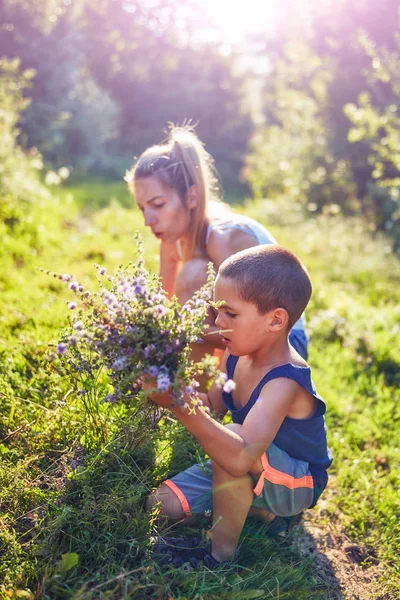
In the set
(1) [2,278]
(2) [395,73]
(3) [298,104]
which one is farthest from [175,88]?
(1) [2,278]

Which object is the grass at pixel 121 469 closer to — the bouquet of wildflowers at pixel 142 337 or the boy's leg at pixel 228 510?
the boy's leg at pixel 228 510

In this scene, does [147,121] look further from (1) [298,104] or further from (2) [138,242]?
(2) [138,242]

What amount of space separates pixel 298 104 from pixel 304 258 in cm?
565

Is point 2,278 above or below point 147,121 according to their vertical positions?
below

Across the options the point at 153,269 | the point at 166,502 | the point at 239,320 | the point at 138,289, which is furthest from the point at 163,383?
the point at 153,269

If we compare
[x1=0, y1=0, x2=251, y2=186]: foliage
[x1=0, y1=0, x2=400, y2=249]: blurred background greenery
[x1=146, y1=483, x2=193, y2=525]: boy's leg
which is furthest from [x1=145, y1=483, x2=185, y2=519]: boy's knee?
[x1=0, y1=0, x2=251, y2=186]: foliage

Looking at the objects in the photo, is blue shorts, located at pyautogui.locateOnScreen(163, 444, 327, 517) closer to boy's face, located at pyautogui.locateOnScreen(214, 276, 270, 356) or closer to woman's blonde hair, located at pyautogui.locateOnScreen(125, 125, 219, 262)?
boy's face, located at pyautogui.locateOnScreen(214, 276, 270, 356)

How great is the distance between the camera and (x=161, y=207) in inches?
141

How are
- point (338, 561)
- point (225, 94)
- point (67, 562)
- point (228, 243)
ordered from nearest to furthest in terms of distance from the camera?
point (67, 562), point (338, 561), point (228, 243), point (225, 94)

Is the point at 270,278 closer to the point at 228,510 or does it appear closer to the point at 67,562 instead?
the point at 228,510

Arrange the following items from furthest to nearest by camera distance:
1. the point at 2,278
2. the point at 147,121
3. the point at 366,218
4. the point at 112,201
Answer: the point at 147,121 → the point at 366,218 → the point at 112,201 → the point at 2,278

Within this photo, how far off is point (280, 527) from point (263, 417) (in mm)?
813

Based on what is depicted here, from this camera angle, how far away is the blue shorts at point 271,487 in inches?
95.0

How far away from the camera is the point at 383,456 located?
11.2ft
